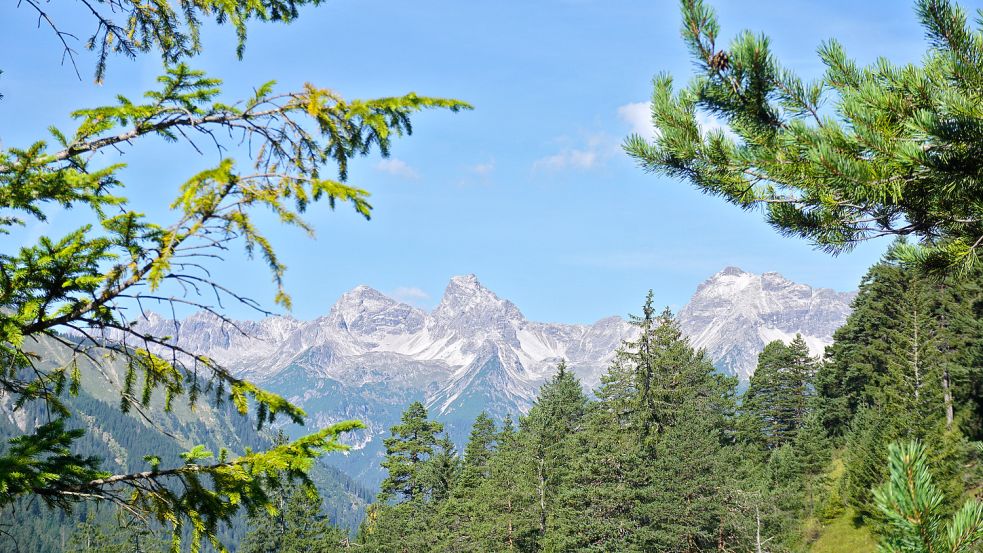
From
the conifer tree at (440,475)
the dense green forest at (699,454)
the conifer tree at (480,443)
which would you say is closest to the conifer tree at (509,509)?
the dense green forest at (699,454)

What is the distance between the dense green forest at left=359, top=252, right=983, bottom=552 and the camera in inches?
1106

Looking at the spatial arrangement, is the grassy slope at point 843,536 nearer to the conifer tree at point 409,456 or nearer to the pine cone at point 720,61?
the conifer tree at point 409,456

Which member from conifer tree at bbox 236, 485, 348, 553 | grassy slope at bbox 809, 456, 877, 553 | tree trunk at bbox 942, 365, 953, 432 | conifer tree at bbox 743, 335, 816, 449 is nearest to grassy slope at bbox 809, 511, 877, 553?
grassy slope at bbox 809, 456, 877, 553

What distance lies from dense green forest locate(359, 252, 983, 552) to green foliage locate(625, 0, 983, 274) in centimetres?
1703

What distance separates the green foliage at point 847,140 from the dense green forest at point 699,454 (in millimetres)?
17034

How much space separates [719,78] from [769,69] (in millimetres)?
390

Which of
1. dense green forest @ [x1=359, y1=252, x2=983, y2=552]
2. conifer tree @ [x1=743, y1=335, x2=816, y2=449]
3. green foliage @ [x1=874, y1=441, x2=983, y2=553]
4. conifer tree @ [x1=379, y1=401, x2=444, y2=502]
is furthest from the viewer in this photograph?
conifer tree @ [x1=743, y1=335, x2=816, y2=449]

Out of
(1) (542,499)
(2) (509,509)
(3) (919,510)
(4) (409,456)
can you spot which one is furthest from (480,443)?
(3) (919,510)

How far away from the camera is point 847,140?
4.79 metres

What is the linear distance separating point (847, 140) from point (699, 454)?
2798 cm

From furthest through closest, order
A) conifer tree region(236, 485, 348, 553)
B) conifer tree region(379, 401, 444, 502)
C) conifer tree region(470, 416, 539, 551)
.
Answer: conifer tree region(236, 485, 348, 553) < conifer tree region(379, 401, 444, 502) < conifer tree region(470, 416, 539, 551)

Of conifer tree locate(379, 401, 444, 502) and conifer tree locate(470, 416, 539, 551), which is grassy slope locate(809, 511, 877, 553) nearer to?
conifer tree locate(470, 416, 539, 551)

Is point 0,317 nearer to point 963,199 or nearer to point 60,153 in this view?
point 60,153

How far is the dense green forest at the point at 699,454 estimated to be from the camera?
2809 centimetres
